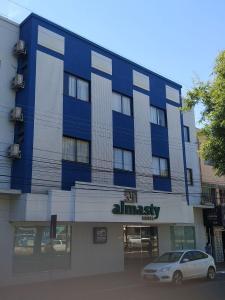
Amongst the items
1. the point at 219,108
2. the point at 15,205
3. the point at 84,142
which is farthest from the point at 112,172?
the point at 219,108

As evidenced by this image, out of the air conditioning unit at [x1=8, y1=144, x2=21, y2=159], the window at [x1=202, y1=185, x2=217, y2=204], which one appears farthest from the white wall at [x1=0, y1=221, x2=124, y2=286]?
the window at [x1=202, y1=185, x2=217, y2=204]

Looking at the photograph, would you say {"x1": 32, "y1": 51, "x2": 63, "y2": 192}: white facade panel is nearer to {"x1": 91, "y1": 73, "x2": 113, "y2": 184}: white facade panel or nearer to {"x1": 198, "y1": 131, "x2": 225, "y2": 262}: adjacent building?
{"x1": 91, "y1": 73, "x2": 113, "y2": 184}: white facade panel

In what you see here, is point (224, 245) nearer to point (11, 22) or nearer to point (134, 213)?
point (134, 213)

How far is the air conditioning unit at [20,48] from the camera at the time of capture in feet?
66.8

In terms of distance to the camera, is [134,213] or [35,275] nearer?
[35,275]

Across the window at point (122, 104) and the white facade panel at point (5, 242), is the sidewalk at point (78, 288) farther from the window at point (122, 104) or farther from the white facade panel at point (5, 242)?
the window at point (122, 104)

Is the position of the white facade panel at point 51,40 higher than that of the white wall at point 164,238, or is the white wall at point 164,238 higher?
the white facade panel at point 51,40

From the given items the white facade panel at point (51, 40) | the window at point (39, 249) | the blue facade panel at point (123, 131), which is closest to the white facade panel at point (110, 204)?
the window at point (39, 249)

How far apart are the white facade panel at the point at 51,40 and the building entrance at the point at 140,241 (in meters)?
11.2

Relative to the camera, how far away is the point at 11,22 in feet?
69.4

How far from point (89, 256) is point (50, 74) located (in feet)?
32.9

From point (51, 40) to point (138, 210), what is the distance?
34.6 ft

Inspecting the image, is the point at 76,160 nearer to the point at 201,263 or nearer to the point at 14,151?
the point at 14,151

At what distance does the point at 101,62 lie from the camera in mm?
24297
